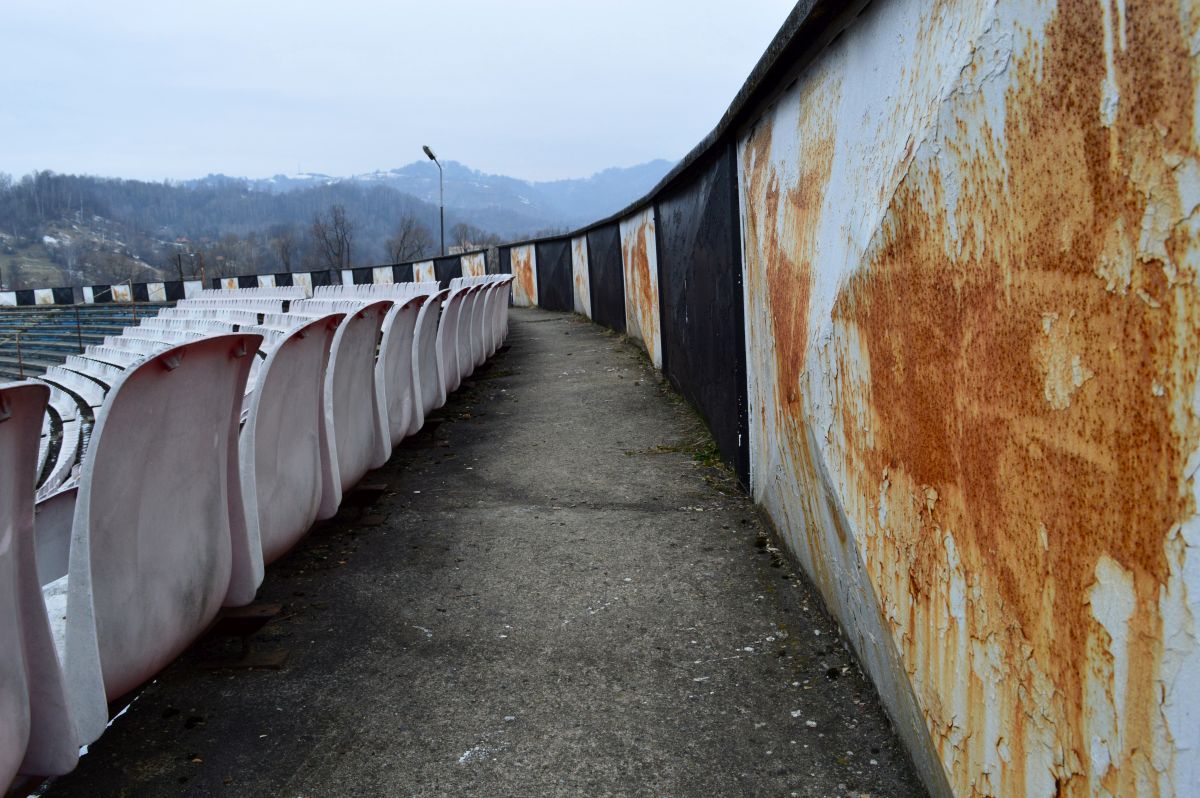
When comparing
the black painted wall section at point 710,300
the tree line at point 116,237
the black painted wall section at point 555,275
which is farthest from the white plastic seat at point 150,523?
the tree line at point 116,237

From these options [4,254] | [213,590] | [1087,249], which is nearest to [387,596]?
[213,590]

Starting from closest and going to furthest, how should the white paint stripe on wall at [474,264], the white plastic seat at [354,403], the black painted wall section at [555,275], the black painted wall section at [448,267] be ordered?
the white plastic seat at [354,403]
the black painted wall section at [555,275]
the white paint stripe on wall at [474,264]
the black painted wall section at [448,267]

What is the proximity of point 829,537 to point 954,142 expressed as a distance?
64.6 inches

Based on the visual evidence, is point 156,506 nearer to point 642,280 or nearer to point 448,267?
point 642,280

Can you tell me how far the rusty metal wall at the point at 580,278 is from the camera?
1812cm

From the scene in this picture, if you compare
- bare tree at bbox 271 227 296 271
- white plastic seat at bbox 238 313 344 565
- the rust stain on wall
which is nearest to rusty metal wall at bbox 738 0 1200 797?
the rust stain on wall

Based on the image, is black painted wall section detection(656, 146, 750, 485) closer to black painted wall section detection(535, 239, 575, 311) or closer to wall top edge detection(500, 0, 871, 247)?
wall top edge detection(500, 0, 871, 247)

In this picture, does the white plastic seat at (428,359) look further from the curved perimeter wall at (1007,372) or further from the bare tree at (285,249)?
the bare tree at (285,249)

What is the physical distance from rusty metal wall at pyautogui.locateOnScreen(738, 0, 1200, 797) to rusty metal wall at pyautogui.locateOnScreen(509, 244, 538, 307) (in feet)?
74.1

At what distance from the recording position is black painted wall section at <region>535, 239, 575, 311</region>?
21.1 m

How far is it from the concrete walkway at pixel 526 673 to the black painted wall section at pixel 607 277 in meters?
8.40

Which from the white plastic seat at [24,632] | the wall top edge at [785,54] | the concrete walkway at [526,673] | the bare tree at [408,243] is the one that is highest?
the bare tree at [408,243]

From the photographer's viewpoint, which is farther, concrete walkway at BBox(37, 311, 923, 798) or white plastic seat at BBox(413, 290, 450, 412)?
white plastic seat at BBox(413, 290, 450, 412)

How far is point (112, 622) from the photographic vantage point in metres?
2.44
